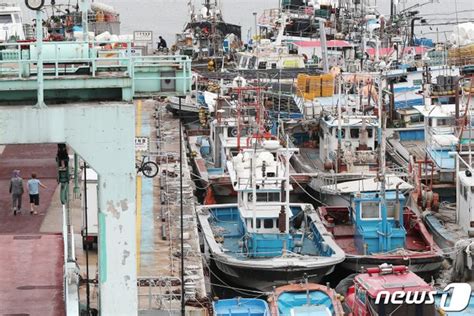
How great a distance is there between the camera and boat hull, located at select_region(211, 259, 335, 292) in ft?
91.2

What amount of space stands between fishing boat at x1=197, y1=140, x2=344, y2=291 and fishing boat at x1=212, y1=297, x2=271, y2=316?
3.17m

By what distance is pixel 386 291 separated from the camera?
76.1 feet

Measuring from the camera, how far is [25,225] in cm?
2614

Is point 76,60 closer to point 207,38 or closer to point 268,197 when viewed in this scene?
point 268,197

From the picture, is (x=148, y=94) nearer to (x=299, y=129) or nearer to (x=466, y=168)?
(x=466, y=168)

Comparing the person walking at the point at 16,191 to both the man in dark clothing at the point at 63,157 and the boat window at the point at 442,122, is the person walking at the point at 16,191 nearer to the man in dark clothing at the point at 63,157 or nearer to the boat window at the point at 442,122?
the man in dark clothing at the point at 63,157

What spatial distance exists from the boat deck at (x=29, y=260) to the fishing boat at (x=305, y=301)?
4645 mm

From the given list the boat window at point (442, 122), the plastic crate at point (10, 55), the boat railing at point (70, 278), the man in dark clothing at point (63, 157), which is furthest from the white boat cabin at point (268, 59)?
the plastic crate at point (10, 55)

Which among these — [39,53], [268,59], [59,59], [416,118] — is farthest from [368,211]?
[268,59]

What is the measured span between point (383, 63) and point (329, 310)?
23743mm

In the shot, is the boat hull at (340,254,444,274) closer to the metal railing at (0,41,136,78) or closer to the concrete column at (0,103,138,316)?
the metal railing at (0,41,136,78)

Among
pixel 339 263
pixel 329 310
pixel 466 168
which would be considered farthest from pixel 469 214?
pixel 329 310

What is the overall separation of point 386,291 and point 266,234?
20.3ft

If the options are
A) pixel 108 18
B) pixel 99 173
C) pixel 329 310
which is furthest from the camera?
pixel 108 18
